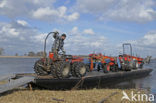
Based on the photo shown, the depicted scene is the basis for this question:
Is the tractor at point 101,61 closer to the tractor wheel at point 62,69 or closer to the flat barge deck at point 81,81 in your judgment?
the flat barge deck at point 81,81

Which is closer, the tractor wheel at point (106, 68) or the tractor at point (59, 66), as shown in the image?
the tractor at point (59, 66)

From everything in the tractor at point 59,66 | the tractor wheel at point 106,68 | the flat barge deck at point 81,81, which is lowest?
the flat barge deck at point 81,81

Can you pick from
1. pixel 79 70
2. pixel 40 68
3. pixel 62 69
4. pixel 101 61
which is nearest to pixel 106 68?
pixel 101 61

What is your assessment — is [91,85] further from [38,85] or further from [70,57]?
[38,85]

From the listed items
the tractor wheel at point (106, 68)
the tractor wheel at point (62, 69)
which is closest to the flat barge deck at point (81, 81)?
the tractor wheel at point (62, 69)

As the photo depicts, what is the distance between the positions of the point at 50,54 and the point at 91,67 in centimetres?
475

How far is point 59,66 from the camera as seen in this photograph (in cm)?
971

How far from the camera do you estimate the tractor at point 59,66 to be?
976 cm

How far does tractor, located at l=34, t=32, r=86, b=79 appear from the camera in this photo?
384 inches

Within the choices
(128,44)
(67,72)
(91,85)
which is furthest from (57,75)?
(128,44)

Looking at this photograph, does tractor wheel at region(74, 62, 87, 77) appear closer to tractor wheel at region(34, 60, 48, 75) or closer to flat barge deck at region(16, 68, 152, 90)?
flat barge deck at region(16, 68, 152, 90)

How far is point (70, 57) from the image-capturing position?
1132 cm

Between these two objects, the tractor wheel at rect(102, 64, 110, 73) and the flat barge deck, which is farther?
the tractor wheel at rect(102, 64, 110, 73)

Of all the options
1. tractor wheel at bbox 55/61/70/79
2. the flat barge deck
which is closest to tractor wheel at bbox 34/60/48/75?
the flat barge deck
